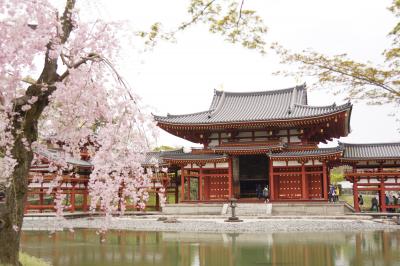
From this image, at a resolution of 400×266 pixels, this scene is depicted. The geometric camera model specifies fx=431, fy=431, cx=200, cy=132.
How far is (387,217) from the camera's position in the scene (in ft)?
76.8

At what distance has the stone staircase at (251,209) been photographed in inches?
988

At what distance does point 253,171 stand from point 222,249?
59.2 feet

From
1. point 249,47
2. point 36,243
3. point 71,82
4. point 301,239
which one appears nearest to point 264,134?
point 301,239

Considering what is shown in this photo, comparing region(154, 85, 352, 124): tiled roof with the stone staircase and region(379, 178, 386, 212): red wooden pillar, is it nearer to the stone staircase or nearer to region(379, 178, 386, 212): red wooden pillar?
region(379, 178, 386, 212): red wooden pillar

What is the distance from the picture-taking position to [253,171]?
3038 cm

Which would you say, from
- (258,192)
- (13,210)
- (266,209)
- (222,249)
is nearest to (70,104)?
(13,210)

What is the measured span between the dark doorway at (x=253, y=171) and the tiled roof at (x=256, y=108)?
3.19 meters

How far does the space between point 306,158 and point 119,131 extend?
791 inches

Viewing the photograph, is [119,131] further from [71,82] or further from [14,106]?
[14,106]

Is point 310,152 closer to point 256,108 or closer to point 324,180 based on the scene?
point 324,180

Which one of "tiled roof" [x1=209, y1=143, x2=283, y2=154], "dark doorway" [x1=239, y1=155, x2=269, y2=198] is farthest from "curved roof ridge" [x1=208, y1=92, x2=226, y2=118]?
"dark doorway" [x1=239, y1=155, x2=269, y2=198]

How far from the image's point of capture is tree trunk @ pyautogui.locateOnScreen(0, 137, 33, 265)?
260 inches

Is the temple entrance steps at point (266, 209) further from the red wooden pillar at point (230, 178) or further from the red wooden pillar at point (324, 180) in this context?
the red wooden pillar at point (324, 180)

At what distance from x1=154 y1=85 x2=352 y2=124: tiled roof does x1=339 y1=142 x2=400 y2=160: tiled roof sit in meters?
2.88
